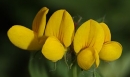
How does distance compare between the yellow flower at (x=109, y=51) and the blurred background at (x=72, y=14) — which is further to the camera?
the blurred background at (x=72, y=14)

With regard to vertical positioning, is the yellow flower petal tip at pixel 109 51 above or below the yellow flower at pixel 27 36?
below

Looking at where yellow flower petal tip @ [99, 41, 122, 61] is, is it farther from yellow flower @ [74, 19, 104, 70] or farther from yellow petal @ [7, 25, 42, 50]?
yellow petal @ [7, 25, 42, 50]

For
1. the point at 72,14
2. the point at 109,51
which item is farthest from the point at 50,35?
the point at 72,14

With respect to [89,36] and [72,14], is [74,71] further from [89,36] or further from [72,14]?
[72,14]

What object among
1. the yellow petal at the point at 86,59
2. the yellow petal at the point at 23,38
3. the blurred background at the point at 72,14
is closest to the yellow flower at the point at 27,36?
the yellow petal at the point at 23,38

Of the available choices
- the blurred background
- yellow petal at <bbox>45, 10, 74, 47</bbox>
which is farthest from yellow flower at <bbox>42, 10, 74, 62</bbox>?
the blurred background

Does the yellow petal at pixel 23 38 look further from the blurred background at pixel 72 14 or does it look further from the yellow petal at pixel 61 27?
the blurred background at pixel 72 14
